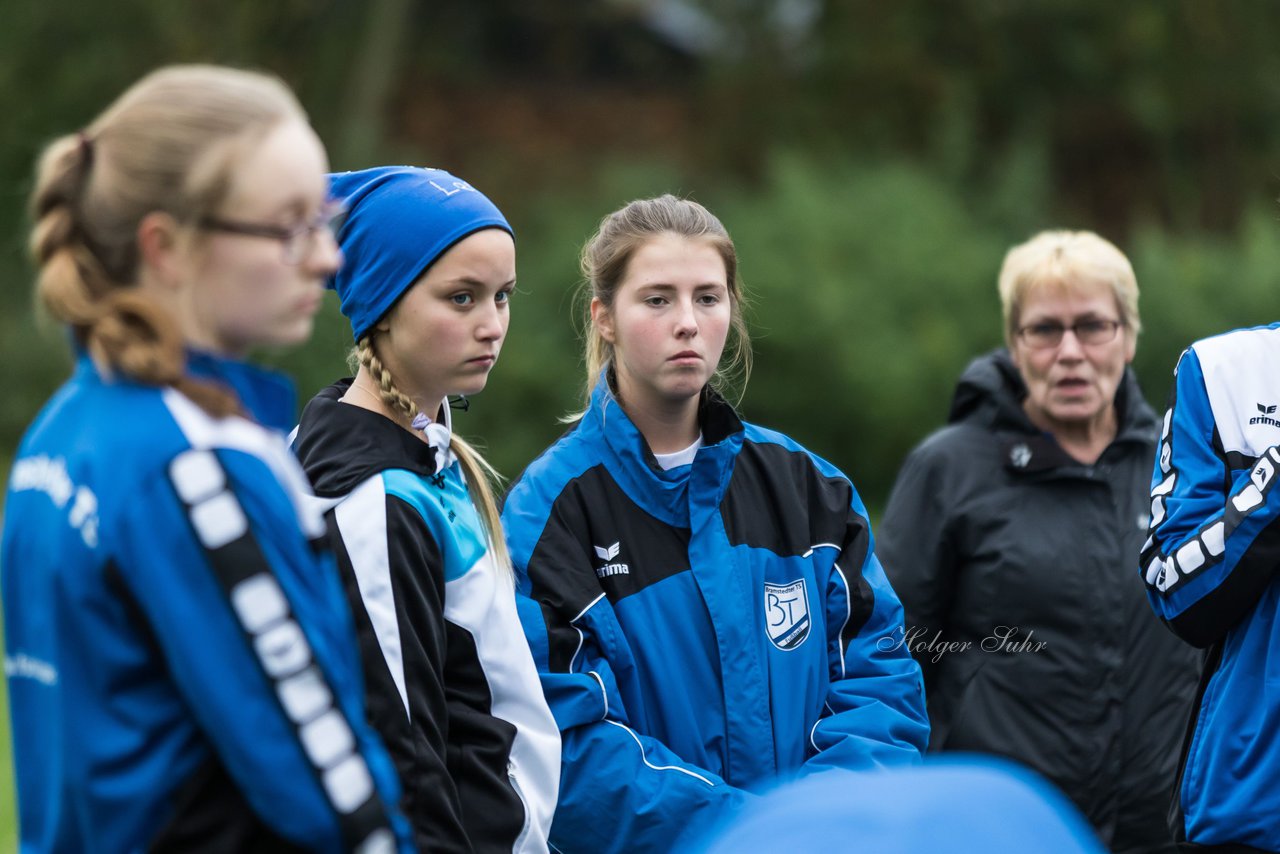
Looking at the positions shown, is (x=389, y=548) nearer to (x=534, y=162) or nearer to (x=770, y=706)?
(x=770, y=706)

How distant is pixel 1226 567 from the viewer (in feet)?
10.3

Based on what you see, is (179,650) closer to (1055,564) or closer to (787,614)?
(787,614)

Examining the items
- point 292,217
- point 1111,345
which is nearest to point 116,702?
point 292,217

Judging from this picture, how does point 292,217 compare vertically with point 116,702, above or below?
above

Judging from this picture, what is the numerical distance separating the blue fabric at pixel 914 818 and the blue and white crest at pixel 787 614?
6.55ft

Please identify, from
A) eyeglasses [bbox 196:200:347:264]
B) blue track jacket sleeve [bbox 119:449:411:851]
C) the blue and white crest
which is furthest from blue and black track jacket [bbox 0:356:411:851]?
the blue and white crest

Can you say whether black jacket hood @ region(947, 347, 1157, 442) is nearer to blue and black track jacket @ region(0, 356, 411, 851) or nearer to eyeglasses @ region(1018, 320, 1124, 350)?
eyeglasses @ region(1018, 320, 1124, 350)

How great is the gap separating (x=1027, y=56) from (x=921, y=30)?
5.08 feet

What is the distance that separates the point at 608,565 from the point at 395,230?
0.92 metres

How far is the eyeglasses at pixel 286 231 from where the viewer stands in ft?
6.79

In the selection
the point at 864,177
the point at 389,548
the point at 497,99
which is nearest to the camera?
the point at 389,548

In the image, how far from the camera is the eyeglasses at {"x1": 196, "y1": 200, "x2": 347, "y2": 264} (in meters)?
2.07

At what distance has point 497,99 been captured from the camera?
23422 millimetres

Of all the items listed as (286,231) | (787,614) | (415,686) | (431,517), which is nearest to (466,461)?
(431,517)
